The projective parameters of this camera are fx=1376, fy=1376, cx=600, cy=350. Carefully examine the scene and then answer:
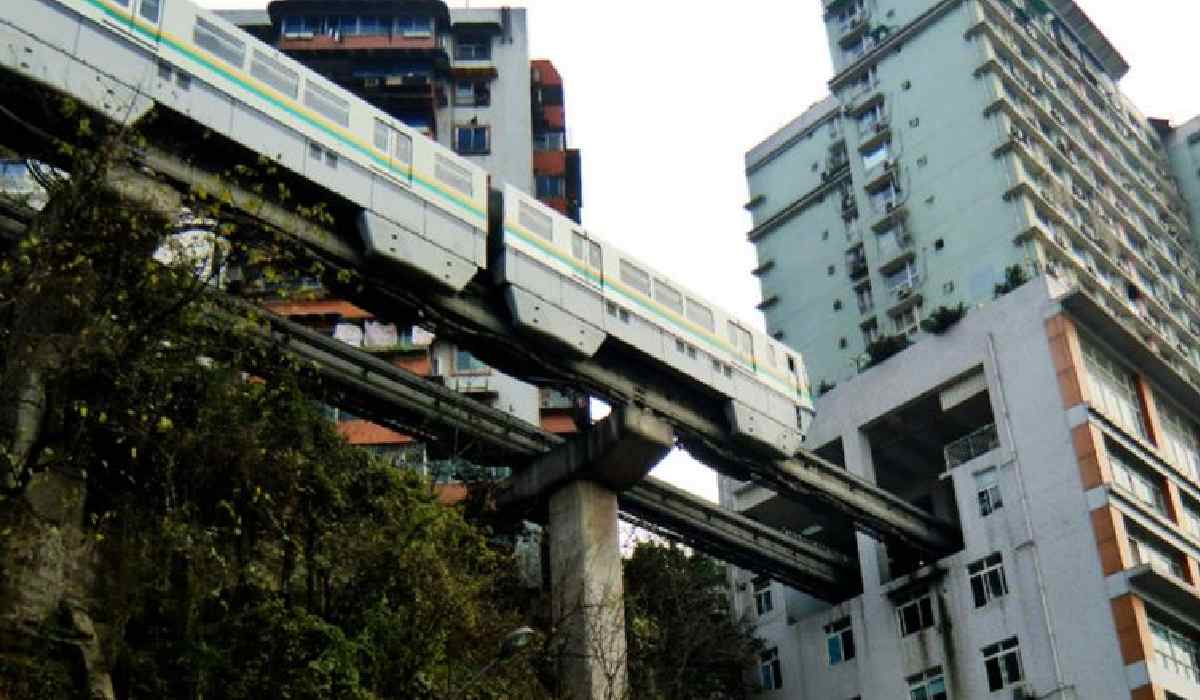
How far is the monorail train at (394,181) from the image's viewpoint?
2358cm

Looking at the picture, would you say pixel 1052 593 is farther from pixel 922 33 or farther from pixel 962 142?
pixel 922 33

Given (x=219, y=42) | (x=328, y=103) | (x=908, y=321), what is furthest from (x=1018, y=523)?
(x=219, y=42)

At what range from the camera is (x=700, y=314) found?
34656mm

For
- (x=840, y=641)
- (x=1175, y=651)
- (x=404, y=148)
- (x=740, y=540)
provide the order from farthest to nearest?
(x=840, y=641) → (x=740, y=540) → (x=1175, y=651) → (x=404, y=148)

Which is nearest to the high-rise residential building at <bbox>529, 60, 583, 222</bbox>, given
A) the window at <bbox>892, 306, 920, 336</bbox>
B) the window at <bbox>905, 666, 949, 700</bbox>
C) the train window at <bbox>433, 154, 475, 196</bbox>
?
the window at <bbox>892, 306, 920, 336</bbox>

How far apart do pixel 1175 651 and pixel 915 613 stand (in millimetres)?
7362

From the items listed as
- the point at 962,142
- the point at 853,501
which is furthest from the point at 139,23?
the point at 962,142

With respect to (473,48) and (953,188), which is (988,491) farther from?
(473,48)

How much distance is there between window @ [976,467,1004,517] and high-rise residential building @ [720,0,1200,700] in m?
0.09

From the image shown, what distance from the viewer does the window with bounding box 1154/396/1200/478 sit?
146 ft

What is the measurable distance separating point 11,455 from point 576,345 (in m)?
16.4

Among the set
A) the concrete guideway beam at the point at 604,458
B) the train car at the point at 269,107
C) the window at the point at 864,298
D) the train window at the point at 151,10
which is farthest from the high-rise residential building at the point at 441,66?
the train window at the point at 151,10

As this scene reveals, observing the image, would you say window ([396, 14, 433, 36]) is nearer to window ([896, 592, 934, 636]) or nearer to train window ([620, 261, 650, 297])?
train window ([620, 261, 650, 297])

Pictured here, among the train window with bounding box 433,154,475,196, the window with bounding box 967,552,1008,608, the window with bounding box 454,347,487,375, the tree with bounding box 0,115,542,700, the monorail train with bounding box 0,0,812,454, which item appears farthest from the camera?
the window with bounding box 454,347,487,375
